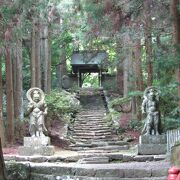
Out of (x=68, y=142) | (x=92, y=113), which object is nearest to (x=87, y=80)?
(x=92, y=113)

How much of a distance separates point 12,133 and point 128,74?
33.8 ft

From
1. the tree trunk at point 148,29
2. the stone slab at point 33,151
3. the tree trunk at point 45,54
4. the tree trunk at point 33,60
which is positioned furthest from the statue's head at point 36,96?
the tree trunk at point 45,54

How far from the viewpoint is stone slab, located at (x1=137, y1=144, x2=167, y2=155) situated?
14.6 m

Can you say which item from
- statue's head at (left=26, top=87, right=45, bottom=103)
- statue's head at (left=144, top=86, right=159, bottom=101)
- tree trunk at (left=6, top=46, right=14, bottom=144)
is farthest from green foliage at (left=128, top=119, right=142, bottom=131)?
statue's head at (left=26, top=87, right=45, bottom=103)

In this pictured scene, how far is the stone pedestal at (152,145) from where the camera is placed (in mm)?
14656

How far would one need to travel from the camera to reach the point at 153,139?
14859mm

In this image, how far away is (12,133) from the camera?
16625mm

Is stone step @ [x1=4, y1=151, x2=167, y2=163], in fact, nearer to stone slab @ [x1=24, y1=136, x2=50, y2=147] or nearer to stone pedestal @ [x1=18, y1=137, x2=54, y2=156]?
stone pedestal @ [x1=18, y1=137, x2=54, y2=156]

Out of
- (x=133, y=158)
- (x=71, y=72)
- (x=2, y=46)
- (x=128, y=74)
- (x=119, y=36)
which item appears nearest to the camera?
(x=133, y=158)

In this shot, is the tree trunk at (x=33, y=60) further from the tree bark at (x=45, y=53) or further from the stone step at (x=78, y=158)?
the stone step at (x=78, y=158)

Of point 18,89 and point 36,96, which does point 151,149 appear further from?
point 18,89

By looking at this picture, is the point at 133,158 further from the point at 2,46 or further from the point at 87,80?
the point at 87,80

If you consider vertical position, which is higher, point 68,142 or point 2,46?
point 2,46

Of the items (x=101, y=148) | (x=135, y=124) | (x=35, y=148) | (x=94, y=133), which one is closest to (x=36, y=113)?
(x=35, y=148)
